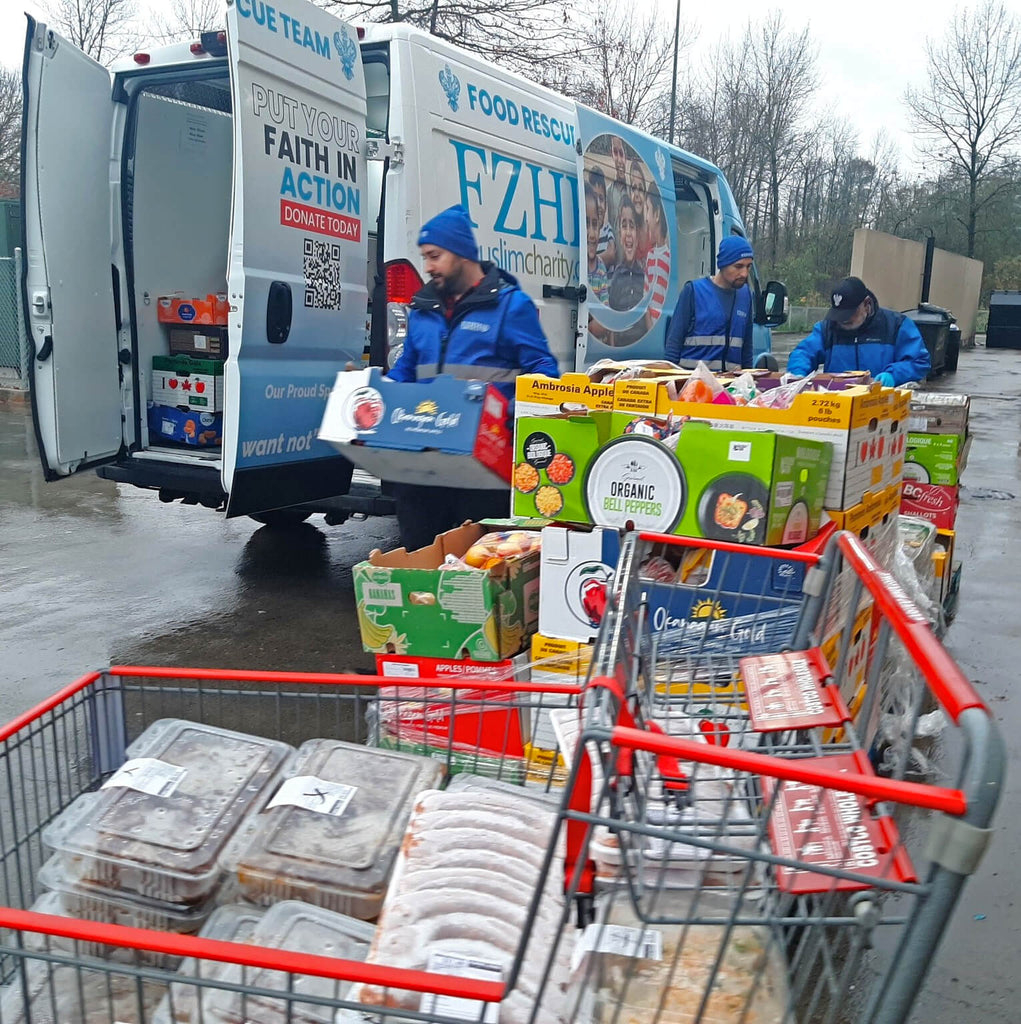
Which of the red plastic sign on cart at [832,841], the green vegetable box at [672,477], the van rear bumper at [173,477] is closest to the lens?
the red plastic sign on cart at [832,841]

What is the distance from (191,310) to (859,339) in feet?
12.9

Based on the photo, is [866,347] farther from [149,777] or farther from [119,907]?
[119,907]

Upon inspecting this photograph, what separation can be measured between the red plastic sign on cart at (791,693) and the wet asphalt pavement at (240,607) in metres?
1.11

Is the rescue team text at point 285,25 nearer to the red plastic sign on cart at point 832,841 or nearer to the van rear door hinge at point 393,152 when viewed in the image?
the van rear door hinge at point 393,152

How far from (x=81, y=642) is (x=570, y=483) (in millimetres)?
3060

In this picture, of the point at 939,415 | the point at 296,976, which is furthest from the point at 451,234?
the point at 296,976

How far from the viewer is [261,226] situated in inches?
181

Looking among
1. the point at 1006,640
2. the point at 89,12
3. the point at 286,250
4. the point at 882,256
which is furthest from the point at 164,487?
the point at 89,12

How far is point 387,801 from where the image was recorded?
80.3 inches

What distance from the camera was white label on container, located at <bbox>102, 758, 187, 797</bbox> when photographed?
1957mm

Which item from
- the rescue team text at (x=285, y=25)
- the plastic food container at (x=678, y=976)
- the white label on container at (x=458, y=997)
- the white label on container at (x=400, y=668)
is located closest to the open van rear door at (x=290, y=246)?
the rescue team text at (x=285, y=25)

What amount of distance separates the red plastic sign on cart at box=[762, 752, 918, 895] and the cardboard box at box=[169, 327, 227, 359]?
16.0ft

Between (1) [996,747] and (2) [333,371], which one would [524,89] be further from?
(1) [996,747]

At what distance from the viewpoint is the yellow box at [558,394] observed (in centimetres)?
359
